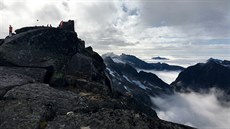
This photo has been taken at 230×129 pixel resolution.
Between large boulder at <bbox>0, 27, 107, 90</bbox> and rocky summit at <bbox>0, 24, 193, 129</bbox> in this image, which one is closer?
rocky summit at <bbox>0, 24, 193, 129</bbox>

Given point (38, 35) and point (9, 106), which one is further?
point (38, 35)

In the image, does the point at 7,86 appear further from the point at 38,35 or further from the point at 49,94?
the point at 38,35

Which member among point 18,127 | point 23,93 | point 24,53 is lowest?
point 18,127

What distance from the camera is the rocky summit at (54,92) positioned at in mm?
24203

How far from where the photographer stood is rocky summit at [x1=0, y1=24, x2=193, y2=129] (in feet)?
79.4

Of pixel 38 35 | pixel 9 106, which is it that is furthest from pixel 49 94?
pixel 38 35

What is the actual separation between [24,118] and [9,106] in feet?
8.62

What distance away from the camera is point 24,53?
40.5 m

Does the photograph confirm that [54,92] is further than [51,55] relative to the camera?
No

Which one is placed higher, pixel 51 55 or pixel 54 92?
pixel 51 55

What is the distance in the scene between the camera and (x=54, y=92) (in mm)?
29984

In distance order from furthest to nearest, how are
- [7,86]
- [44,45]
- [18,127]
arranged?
1. [44,45]
2. [7,86]
3. [18,127]

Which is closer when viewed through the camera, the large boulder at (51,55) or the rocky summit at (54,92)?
the rocky summit at (54,92)

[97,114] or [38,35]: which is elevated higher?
[38,35]
